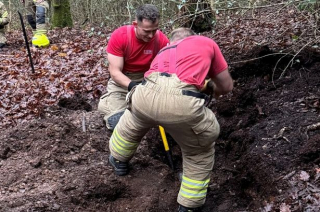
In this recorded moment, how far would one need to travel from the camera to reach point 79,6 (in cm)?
1977

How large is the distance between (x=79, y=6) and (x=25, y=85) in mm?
13867

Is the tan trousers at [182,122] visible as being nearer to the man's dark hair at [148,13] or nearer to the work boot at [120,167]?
the work boot at [120,167]

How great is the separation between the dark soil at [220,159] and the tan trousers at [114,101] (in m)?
0.24

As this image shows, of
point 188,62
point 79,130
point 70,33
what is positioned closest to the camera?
point 188,62

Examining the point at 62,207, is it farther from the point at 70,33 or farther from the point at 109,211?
the point at 70,33

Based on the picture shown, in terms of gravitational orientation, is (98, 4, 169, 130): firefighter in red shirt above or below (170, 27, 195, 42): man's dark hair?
below

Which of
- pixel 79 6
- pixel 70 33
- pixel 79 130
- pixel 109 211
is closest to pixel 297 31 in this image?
pixel 79 130

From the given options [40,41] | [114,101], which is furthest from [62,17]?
[114,101]

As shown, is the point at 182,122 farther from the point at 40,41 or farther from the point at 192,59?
the point at 40,41

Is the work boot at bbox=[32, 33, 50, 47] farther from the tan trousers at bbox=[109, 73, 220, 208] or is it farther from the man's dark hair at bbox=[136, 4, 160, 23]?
the tan trousers at bbox=[109, 73, 220, 208]

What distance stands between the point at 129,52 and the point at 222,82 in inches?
64.7

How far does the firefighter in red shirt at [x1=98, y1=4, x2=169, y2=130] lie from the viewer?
165 inches

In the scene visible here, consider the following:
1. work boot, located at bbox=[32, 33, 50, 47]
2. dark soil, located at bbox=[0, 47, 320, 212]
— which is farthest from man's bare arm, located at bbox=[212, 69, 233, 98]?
work boot, located at bbox=[32, 33, 50, 47]

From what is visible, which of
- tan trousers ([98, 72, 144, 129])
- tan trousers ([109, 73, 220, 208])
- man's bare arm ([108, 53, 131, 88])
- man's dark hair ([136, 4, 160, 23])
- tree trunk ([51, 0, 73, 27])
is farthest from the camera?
tree trunk ([51, 0, 73, 27])
